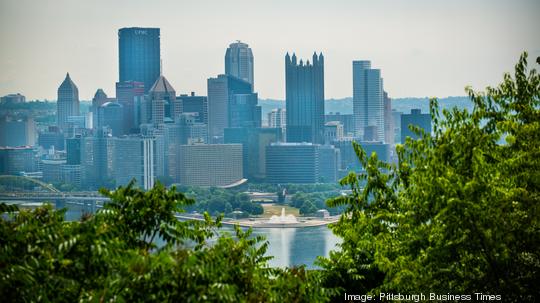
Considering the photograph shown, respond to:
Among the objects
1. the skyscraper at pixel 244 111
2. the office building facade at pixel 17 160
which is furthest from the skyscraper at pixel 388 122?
the office building facade at pixel 17 160

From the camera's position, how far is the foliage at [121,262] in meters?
2.31

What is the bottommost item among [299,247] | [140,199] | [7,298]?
[299,247]

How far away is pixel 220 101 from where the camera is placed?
47.5 m

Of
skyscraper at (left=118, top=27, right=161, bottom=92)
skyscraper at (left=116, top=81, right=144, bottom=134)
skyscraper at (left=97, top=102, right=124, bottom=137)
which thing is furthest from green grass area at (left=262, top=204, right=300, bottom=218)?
skyscraper at (left=118, top=27, right=161, bottom=92)

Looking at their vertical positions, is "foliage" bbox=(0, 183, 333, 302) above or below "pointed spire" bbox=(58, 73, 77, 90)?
below

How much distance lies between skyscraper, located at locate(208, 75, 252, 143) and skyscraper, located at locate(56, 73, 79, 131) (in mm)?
6772

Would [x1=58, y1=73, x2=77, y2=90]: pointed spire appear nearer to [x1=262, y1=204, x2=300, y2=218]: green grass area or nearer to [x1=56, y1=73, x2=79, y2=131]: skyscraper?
[x1=56, y1=73, x2=79, y2=131]: skyscraper

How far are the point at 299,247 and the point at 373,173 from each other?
18.8 m

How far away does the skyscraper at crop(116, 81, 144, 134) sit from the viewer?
4422 centimetres

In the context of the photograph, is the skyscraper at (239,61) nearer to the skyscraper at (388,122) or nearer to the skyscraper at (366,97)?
the skyscraper at (366,97)

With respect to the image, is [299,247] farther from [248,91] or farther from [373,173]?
[248,91]

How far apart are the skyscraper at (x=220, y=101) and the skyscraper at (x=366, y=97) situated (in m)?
7.29

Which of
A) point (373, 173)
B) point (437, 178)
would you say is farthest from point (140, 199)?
point (373, 173)

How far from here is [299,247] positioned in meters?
22.9
